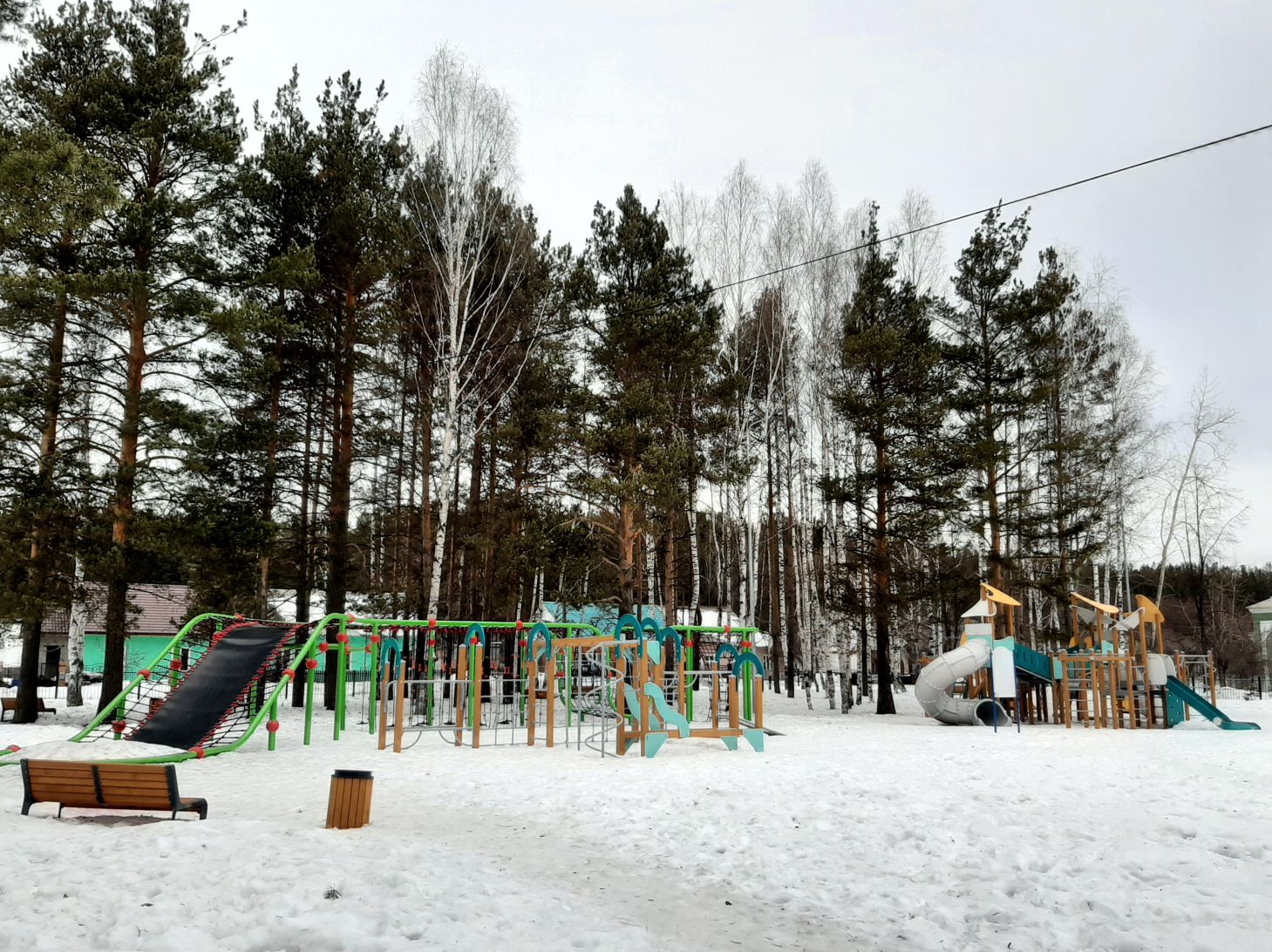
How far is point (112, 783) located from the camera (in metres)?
6.53

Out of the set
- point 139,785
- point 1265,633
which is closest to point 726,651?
point 139,785

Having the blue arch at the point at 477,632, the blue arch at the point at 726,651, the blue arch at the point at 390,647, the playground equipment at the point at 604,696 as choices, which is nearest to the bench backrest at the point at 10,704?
the playground equipment at the point at 604,696

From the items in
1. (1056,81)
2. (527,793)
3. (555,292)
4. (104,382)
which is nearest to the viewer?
(527,793)

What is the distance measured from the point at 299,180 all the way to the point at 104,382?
19.7 ft

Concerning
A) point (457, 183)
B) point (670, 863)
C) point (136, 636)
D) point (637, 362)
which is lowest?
point (670, 863)

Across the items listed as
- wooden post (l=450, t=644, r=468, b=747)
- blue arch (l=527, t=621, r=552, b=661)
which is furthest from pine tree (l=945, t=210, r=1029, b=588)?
wooden post (l=450, t=644, r=468, b=747)

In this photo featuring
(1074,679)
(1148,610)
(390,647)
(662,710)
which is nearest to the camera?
(662,710)

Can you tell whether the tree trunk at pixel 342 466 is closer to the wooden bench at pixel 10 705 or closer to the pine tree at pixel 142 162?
the pine tree at pixel 142 162

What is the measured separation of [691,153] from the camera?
25.2 meters

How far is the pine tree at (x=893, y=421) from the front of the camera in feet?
66.2

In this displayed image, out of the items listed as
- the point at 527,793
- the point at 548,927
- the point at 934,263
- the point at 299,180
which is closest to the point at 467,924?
the point at 548,927

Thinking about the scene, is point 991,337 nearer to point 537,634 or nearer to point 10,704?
point 537,634

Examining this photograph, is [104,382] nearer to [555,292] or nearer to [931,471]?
[555,292]

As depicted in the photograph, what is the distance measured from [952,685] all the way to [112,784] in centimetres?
1570
